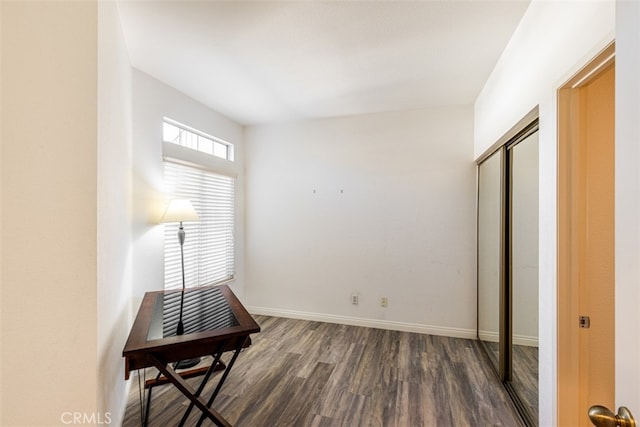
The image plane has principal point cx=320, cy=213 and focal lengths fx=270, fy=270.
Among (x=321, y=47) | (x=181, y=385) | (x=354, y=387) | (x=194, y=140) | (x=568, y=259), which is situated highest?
(x=321, y=47)

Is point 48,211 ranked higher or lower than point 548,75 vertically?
lower

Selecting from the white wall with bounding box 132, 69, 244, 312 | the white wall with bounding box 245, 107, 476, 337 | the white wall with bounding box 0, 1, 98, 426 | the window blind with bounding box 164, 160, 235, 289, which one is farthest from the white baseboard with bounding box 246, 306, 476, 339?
the white wall with bounding box 0, 1, 98, 426

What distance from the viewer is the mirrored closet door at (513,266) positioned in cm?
162

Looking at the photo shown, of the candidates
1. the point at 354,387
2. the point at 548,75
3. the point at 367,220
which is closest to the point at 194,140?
the point at 367,220

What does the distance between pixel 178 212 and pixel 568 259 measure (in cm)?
254

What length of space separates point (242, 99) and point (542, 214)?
2771 mm

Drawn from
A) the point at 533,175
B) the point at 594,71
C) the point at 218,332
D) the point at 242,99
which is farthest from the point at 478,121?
the point at 218,332

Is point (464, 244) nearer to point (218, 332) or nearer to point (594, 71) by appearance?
point (594, 71)

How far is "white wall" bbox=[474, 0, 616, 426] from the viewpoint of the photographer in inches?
41.4

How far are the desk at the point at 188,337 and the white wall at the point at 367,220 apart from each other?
64.8 inches

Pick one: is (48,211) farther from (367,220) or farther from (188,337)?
(367,220)

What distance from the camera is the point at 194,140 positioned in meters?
3.00

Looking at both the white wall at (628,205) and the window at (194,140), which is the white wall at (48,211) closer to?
the window at (194,140)

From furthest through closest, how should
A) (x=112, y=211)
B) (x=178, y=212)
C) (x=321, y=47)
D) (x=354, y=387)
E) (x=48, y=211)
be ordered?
1. (x=178, y=212)
2. (x=354, y=387)
3. (x=321, y=47)
4. (x=112, y=211)
5. (x=48, y=211)
